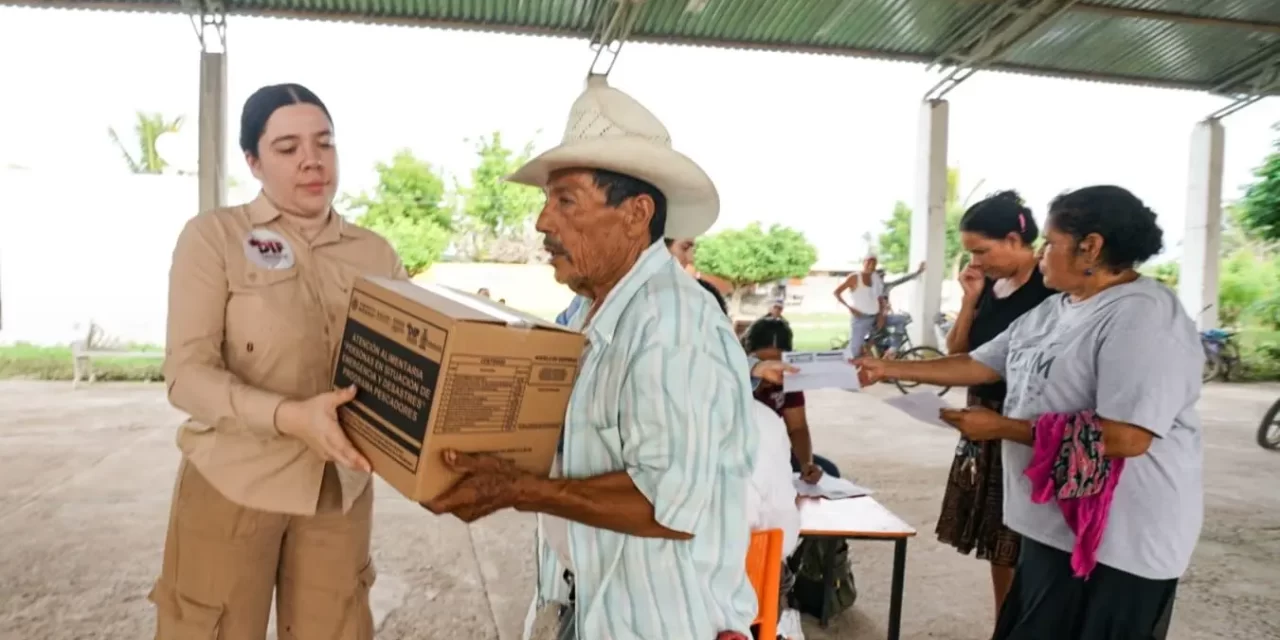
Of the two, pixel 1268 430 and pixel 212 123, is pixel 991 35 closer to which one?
pixel 1268 430

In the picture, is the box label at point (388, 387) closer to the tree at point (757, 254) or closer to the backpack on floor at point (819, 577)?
the backpack on floor at point (819, 577)

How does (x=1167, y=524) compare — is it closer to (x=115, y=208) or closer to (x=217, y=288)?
(x=217, y=288)

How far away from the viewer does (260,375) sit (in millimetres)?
1569

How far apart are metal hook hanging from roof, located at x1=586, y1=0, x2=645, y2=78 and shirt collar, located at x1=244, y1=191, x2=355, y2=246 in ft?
21.8

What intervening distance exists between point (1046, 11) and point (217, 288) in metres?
9.79

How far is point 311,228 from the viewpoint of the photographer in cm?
168

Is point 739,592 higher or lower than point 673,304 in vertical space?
lower

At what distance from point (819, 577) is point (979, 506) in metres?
0.78

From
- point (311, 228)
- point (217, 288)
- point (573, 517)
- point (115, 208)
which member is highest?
point (115, 208)

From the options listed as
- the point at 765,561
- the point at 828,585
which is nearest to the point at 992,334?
the point at 828,585

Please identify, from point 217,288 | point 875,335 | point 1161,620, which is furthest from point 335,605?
point 875,335

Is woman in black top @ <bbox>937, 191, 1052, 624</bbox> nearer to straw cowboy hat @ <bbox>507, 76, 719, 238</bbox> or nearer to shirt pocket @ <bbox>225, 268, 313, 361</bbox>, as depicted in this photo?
straw cowboy hat @ <bbox>507, 76, 719, 238</bbox>

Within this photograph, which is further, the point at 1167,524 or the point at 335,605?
the point at 1167,524

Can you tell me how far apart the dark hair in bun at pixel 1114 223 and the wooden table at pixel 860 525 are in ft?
3.51
